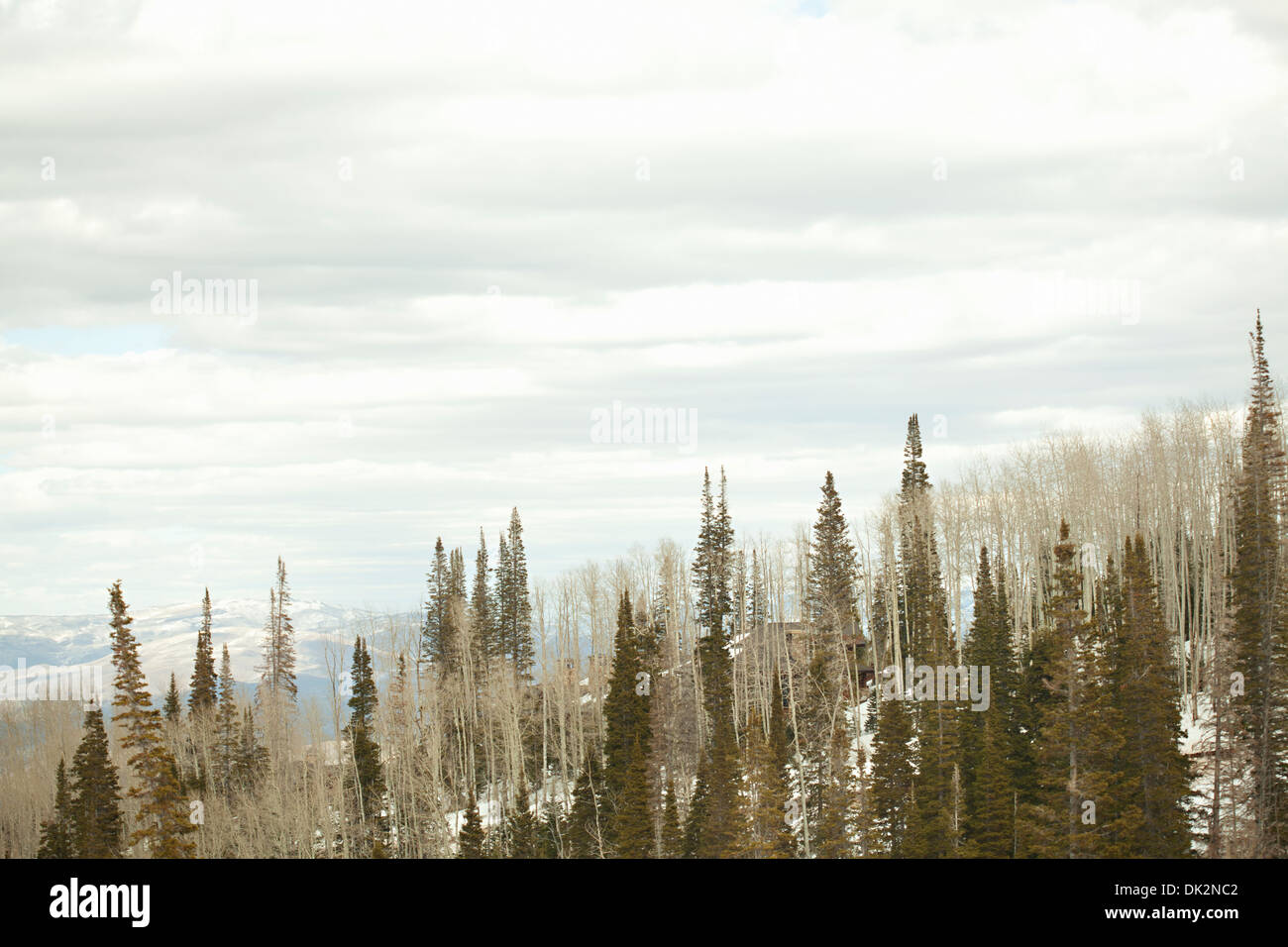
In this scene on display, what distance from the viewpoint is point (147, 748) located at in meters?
49.2

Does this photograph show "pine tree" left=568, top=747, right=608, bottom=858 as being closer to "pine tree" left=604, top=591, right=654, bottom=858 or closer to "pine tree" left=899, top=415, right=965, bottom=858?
"pine tree" left=604, top=591, right=654, bottom=858

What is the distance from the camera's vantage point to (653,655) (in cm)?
8575

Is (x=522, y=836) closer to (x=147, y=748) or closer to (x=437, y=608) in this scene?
(x=147, y=748)

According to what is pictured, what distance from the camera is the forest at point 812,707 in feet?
172

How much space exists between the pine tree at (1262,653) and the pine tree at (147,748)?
154 ft

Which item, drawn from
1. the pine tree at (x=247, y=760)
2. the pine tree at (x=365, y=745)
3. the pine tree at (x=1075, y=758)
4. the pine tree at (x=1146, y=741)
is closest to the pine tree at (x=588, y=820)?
the pine tree at (x=365, y=745)

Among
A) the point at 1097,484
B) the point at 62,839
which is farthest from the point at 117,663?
the point at 1097,484

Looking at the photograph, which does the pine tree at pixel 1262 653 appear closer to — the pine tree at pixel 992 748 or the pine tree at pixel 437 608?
the pine tree at pixel 992 748

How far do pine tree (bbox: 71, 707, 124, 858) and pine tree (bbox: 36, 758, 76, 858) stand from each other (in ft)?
10.9

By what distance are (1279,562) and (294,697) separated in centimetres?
8766

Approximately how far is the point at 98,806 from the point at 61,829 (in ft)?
45.1

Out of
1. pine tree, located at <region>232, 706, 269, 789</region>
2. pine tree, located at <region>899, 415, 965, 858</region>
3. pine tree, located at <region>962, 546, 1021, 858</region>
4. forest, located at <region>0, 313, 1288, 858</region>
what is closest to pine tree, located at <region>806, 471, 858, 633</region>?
forest, located at <region>0, 313, 1288, 858</region>
